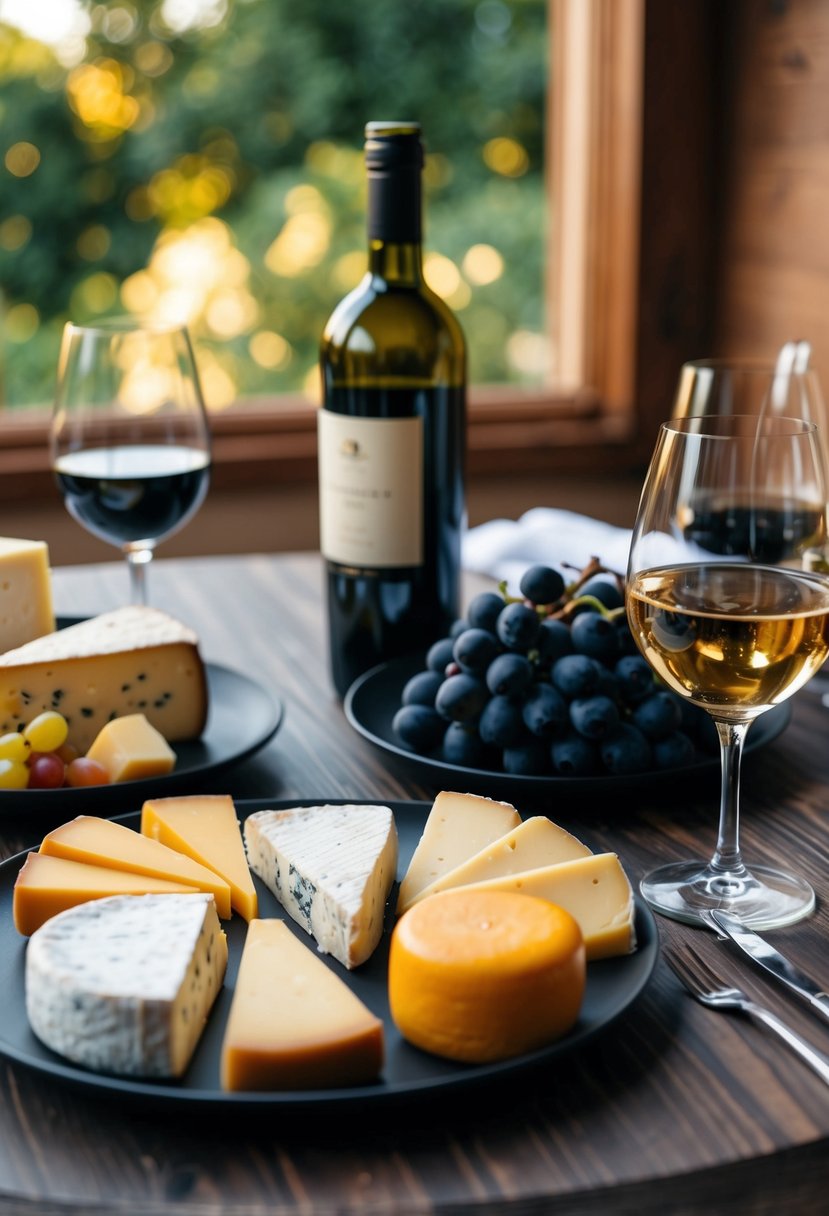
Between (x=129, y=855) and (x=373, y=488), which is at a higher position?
(x=373, y=488)

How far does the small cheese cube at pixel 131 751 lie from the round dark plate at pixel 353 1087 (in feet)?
0.61

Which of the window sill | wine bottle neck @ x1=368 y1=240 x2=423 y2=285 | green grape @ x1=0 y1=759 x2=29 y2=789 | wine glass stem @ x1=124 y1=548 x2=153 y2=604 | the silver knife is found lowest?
the window sill

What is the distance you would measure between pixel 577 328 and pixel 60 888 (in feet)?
8.52

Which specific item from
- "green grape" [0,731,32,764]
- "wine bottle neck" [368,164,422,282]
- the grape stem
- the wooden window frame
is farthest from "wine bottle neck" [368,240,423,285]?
the wooden window frame

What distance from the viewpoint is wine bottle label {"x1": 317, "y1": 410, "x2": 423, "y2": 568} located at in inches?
40.8

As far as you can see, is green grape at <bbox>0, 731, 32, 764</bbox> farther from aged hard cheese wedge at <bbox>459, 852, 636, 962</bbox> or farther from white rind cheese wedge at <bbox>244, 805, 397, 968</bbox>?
aged hard cheese wedge at <bbox>459, 852, 636, 962</bbox>

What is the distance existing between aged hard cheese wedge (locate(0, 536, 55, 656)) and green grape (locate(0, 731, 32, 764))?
0.20 metres

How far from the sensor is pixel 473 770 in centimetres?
88

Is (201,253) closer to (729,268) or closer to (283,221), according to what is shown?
(283,221)

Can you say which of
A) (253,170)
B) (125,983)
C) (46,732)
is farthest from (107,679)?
(253,170)

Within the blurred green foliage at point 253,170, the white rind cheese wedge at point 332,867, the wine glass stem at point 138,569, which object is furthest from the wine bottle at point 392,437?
the blurred green foliage at point 253,170

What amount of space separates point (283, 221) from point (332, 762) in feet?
7.50

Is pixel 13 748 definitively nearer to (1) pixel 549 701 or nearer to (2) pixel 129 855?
(2) pixel 129 855

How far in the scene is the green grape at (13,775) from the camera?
0.89m
